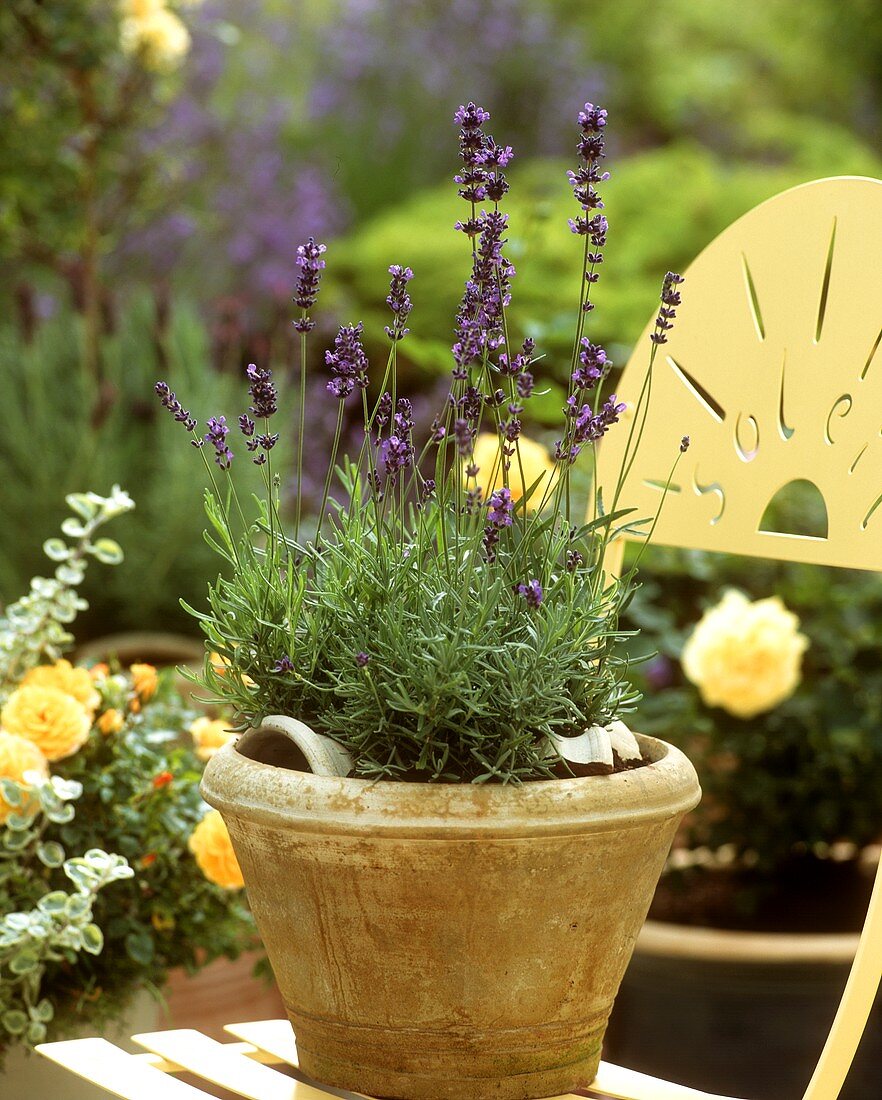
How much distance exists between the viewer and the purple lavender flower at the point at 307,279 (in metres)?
0.92

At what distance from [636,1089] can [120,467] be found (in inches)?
86.5

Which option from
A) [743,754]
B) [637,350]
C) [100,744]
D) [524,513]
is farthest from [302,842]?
[743,754]

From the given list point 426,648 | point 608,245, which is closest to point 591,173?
point 426,648

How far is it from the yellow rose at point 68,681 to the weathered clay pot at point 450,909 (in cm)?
54

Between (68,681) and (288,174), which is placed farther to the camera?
(288,174)

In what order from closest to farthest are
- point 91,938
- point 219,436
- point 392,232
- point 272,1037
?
point 219,436 < point 272,1037 < point 91,938 < point 392,232

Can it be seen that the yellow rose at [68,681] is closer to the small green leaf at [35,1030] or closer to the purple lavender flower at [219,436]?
the small green leaf at [35,1030]

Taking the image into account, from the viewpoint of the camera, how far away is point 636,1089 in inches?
39.3

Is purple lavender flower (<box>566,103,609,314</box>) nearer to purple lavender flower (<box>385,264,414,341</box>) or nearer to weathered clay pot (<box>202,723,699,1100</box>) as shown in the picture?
purple lavender flower (<box>385,264,414,341</box>)

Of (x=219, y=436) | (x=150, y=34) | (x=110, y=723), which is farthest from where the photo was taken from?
(x=150, y=34)

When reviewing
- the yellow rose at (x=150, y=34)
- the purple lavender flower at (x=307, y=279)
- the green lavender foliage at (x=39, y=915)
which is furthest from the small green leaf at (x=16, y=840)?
the yellow rose at (x=150, y=34)

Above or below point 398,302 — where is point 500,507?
below

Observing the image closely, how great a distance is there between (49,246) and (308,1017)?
8.44ft

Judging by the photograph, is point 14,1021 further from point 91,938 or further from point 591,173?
point 591,173
